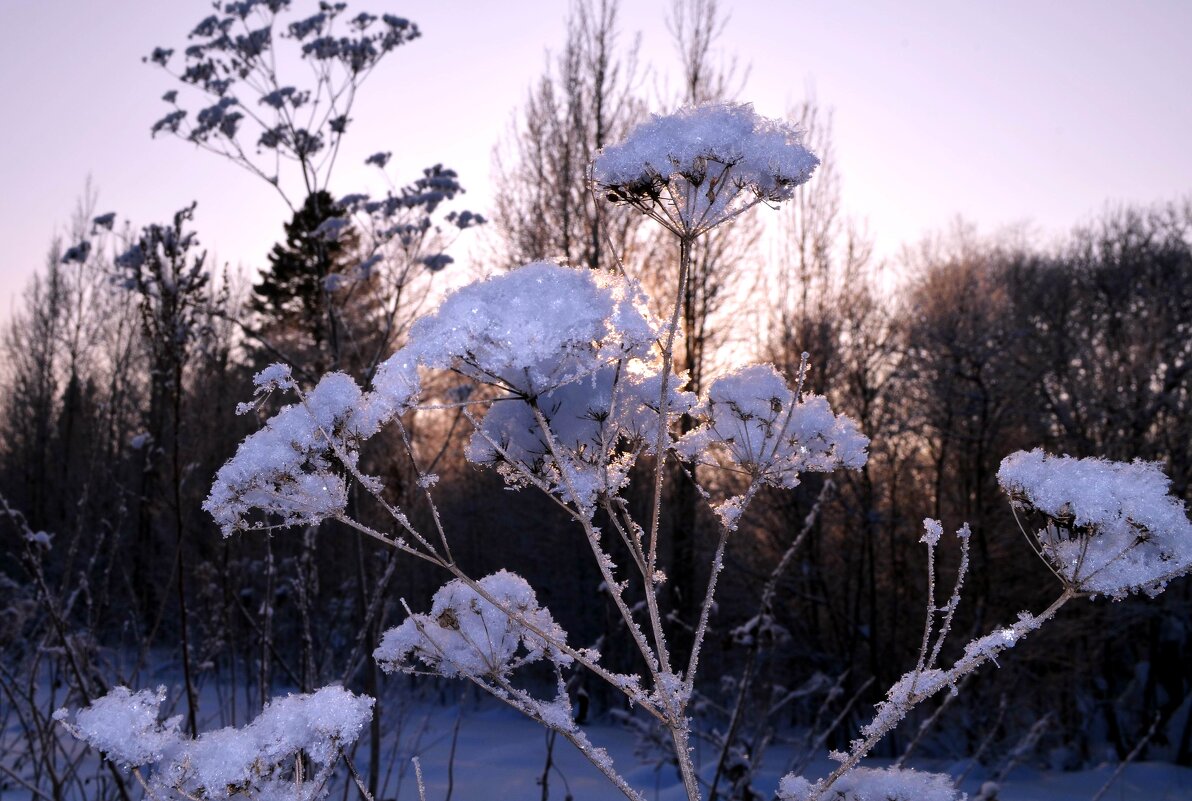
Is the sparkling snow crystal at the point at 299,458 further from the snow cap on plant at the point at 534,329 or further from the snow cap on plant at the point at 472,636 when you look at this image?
the snow cap on plant at the point at 472,636

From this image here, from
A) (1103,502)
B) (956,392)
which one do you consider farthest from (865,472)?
(1103,502)

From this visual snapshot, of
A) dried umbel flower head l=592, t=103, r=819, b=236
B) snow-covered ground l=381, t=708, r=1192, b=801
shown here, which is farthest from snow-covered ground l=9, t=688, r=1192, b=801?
dried umbel flower head l=592, t=103, r=819, b=236

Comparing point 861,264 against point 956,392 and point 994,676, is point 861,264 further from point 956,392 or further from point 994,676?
point 994,676

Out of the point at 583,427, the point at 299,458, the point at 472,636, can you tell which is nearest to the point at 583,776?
the point at 472,636

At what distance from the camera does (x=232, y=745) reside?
4.00ft

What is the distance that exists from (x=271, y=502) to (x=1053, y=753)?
11610 mm

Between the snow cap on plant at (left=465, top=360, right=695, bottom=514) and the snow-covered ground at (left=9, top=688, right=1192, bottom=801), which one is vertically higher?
the snow cap on plant at (left=465, top=360, right=695, bottom=514)

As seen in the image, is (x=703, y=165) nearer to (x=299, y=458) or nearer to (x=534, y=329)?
(x=534, y=329)

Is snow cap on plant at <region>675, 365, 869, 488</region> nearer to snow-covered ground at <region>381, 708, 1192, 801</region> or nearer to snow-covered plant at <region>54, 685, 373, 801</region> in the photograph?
snow-covered plant at <region>54, 685, 373, 801</region>

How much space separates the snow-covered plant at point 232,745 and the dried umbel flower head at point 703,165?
32.7 inches

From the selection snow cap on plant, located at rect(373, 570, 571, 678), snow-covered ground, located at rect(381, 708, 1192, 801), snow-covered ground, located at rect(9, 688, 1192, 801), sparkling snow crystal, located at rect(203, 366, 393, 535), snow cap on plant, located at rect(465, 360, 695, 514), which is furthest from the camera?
snow-covered ground, located at rect(381, 708, 1192, 801)

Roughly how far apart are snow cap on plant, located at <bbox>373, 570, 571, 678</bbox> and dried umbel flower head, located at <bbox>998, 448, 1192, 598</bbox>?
0.79 m

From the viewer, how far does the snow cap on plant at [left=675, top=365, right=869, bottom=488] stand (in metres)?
1.61

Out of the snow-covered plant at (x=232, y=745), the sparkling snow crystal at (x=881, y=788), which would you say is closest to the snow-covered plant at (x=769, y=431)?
the sparkling snow crystal at (x=881, y=788)
